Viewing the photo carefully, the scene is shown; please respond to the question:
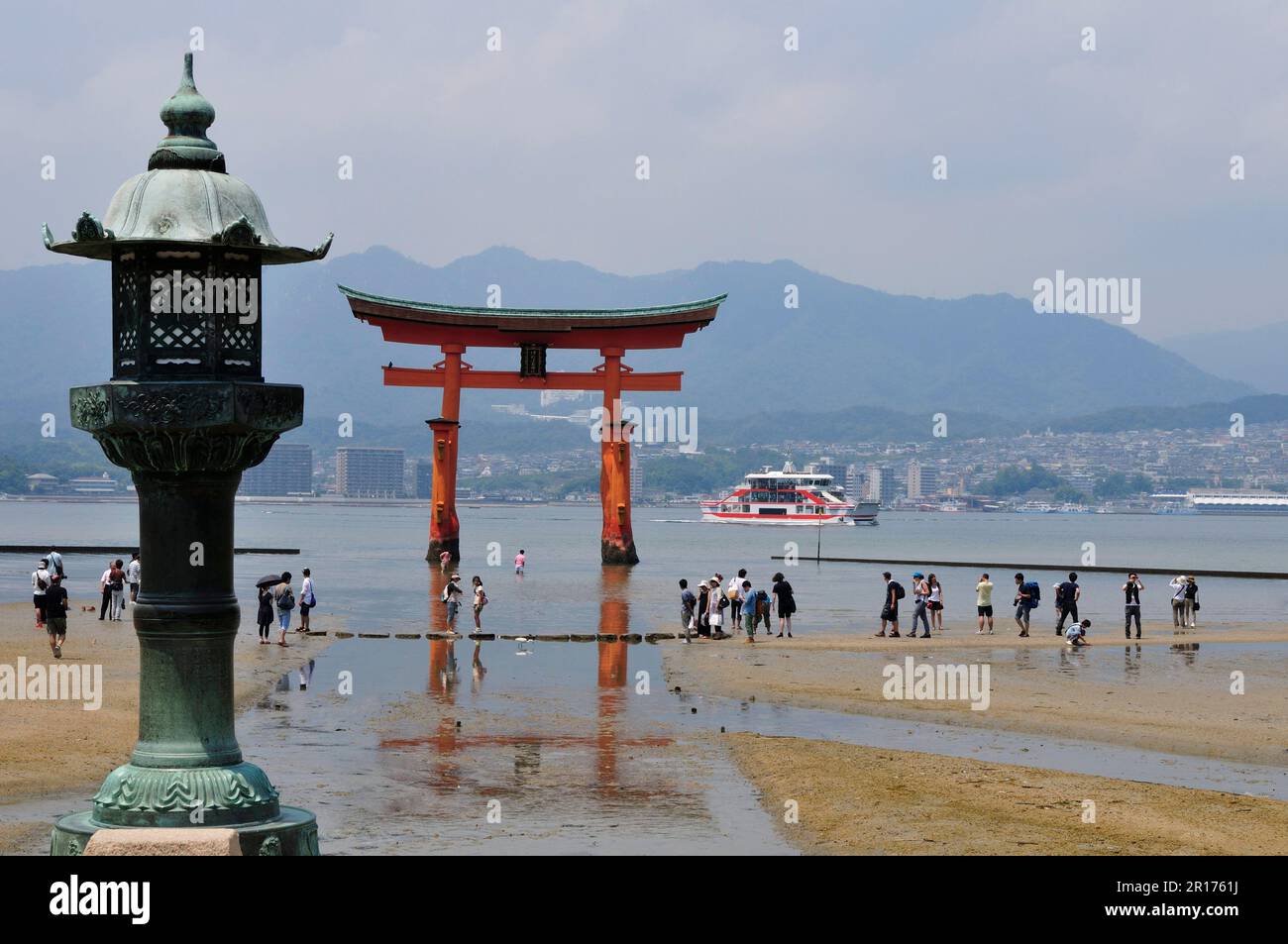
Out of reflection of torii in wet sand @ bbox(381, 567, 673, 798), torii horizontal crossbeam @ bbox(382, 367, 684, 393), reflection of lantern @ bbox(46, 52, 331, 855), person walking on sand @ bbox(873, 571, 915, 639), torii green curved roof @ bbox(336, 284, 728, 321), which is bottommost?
reflection of torii in wet sand @ bbox(381, 567, 673, 798)

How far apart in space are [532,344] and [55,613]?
1521 inches

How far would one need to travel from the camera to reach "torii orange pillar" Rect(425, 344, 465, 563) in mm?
61938

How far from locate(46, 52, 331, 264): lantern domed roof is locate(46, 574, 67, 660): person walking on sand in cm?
1719

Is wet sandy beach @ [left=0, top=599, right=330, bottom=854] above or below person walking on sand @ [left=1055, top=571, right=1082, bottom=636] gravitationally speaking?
below

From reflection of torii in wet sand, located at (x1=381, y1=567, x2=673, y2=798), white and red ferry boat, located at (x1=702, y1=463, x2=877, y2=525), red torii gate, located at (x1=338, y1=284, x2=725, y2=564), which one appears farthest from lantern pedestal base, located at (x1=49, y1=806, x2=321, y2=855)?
white and red ferry boat, located at (x1=702, y1=463, x2=877, y2=525)

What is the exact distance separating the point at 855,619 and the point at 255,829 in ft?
106

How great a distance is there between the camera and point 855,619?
129 ft

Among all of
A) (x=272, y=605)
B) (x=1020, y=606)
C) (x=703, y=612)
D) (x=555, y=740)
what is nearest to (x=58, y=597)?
(x=272, y=605)

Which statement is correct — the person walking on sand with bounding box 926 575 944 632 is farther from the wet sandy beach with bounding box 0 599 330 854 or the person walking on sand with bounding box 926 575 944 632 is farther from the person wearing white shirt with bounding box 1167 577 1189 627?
the wet sandy beach with bounding box 0 599 330 854

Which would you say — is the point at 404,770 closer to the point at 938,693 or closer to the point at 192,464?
the point at 192,464

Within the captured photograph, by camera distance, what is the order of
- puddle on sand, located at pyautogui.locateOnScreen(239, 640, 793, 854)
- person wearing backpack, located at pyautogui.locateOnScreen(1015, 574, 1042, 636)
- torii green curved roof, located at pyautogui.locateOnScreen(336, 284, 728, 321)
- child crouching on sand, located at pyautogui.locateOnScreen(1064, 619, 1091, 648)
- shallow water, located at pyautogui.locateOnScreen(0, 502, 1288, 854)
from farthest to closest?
torii green curved roof, located at pyautogui.locateOnScreen(336, 284, 728, 321) → person wearing backpack, located at pyautogui.locateOnScreen(1015, 574, 1042, 636) → child crouching on sand, located at pyautogui.locateOnScreen(1064, 619, 1091, 648) → shallow water, located at pyautogui.locateOnScreen(0, 502, 1288, 854) → puddle on sand, located at pyautogui.locateOnScreen(239, 640, 793, 854)

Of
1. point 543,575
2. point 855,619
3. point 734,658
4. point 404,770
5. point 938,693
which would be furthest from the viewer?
point 543,575
